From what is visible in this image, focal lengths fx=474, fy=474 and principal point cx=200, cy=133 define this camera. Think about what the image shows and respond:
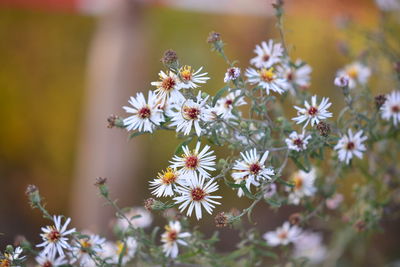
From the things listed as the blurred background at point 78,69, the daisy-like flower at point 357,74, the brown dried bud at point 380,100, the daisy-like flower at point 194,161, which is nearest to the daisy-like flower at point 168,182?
the daisy-like flower at point 194,161

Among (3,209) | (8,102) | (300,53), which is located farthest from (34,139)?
(300,53)

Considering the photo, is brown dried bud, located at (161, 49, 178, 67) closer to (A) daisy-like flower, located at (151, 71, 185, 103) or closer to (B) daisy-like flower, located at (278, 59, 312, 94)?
(A) daisy-like flower, located at (151, 71, 185, 103)

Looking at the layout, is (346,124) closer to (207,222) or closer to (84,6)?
(207,222)

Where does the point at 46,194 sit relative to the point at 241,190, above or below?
above

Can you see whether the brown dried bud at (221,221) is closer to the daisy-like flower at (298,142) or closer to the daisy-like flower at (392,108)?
the daisy-like flower at (298,142)

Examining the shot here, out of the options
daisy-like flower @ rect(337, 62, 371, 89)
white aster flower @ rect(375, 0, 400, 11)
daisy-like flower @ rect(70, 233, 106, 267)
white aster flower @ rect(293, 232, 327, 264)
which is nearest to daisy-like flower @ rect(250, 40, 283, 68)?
daisy-like flower @ rect(337, 62, 371, 89)
